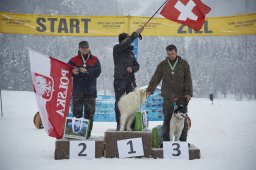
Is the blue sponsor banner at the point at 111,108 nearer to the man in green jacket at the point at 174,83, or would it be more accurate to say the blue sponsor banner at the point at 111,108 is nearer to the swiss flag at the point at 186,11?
the swiss flag at the point at 186,11

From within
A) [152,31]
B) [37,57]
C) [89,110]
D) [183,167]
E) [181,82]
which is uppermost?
[152,31]

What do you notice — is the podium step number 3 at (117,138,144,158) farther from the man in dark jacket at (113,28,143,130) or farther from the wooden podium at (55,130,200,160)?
the man in dark jacket at (113,28,143,130)

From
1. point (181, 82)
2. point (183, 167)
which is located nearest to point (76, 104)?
point (181, 82)

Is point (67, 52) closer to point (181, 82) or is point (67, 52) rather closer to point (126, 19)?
point (126, 19)

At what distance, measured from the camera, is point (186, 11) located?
5.91 m

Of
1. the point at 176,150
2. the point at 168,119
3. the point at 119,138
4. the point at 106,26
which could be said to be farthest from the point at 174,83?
the point at 106,26

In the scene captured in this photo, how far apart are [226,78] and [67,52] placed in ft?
113

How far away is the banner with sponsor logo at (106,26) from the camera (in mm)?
9898

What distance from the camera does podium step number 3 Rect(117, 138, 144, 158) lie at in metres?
4.77

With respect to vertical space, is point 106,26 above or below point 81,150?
above

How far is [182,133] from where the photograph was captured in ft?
17.8

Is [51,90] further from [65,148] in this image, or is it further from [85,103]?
[65,148]

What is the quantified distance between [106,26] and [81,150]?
5.96 meters

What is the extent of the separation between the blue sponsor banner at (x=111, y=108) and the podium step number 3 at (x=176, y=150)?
4.72 meters
